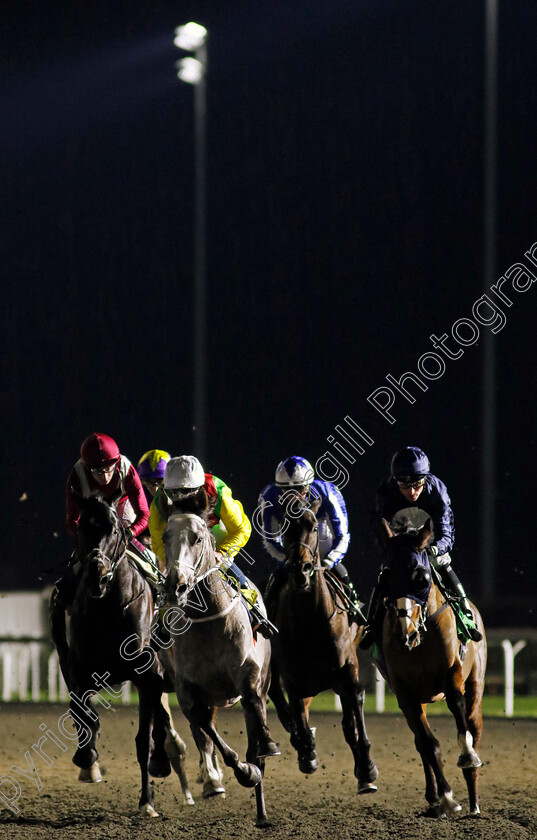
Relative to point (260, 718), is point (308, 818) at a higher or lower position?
lower

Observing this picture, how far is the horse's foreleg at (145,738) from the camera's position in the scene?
5699mm

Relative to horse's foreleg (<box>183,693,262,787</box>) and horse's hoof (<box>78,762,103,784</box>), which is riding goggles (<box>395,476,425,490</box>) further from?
horse's hoof (<box>78,762,103,784</box>)

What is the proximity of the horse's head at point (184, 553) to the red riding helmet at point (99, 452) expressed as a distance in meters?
1.08

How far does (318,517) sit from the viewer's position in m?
6.22

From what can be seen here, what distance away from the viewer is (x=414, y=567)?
5336 millimetres

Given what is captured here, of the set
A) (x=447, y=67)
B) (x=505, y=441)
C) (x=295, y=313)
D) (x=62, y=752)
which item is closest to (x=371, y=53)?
(x=447, y=67)

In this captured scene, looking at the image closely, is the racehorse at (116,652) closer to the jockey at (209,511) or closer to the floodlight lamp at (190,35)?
the jockey at (209,511)

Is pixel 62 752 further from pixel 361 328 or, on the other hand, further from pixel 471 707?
pixel 361 328

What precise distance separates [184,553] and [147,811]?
1888mm

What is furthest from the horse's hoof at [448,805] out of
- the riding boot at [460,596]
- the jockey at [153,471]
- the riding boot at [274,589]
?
the jockey at [153,471]

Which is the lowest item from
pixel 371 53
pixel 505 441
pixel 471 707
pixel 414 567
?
pixel 471 707

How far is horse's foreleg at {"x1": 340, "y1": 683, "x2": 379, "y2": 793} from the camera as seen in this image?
226 inches

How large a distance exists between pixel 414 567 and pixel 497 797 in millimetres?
2469

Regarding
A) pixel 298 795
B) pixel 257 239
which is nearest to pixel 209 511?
pixel 298 795
